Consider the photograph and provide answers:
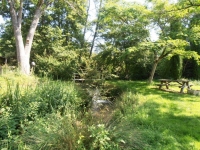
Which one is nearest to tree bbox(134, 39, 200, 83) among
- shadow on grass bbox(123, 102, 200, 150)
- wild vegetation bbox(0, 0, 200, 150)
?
wild vegetation bbox(0, 0, 200, 150)

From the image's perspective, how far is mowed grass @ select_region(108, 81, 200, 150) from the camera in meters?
2.96

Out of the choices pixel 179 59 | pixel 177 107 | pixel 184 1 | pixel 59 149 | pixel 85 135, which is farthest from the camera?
pixel 179 59

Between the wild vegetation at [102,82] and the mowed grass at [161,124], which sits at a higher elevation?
the wild vegetation at [102,82]

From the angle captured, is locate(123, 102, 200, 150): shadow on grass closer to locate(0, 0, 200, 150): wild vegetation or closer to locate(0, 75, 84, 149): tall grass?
locate(0, 0, 200, 150): wild vegetation

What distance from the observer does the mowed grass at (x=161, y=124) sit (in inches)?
116

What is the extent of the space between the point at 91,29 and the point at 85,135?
650 inches

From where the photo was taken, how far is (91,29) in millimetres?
18219

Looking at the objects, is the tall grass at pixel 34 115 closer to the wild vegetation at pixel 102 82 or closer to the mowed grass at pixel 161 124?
the wild vegetation at pixel 102 82

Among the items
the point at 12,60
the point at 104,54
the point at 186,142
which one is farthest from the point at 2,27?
the point at 186,142

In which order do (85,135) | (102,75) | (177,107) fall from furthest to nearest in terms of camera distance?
(102,75)
(177,107)
(85,135)

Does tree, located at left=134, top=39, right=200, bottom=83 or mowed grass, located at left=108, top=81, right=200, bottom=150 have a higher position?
tree, located at left=134, top=39, right=200, bottom=83

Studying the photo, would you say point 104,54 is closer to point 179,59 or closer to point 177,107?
point 179,59

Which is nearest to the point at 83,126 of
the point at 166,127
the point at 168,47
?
the point at 166,127

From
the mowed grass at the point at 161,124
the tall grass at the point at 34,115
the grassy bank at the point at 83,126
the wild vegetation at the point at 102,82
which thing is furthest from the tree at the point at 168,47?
the tall grass at the point at 34,115
